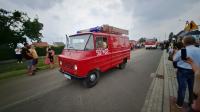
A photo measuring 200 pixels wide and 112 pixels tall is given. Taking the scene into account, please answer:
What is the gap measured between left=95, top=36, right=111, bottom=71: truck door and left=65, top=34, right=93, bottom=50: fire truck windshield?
50 cm

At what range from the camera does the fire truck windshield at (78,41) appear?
20.0 ft

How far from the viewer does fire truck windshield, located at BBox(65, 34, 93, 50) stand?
240 inches

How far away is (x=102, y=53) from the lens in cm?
673

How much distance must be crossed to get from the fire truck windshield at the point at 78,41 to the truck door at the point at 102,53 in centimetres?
50

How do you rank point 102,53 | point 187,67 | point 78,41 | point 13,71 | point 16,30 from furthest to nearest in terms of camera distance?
1. point 16,30
2. point 13,71
3. point 102,53
4. point 78,41
5. point 187,67

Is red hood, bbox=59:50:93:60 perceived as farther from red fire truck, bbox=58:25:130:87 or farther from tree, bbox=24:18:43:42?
tree, bbox=24:18:43:42

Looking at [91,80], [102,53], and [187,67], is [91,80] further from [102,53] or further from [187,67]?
[187,67]

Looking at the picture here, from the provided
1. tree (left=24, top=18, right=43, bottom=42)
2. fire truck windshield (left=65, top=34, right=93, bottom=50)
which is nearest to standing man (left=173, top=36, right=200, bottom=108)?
fire truck windshield (left=65, top=34, right=93, bottom=50)

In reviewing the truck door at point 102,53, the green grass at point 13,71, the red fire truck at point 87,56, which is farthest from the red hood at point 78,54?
the green grass at point 13,71

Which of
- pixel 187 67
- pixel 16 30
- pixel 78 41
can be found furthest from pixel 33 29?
pixel 187 67

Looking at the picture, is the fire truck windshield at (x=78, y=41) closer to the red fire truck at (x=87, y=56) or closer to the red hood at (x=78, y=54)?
the red fire truck at (x=87, y=56)

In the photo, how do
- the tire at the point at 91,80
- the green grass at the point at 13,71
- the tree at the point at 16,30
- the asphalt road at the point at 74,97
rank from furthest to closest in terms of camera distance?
1. the tree at the point at 16,30
2. the green grass at the point at 13,71
3. the tire at the point at 91,80
4. the asphalt road at the point at 74,97

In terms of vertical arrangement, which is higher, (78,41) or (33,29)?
(33,29)

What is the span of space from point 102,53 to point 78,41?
134 cm
